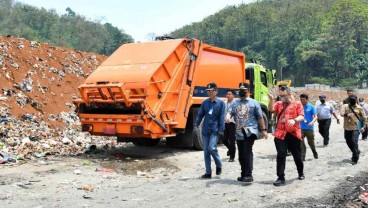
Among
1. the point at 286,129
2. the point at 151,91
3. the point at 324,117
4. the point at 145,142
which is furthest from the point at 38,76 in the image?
the point at 286,129

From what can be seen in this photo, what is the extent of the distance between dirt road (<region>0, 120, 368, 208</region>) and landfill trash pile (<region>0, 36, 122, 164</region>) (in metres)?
1.45

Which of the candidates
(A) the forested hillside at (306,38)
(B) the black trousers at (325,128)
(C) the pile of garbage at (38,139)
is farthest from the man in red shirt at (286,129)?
(A) the forested hillside at (306,38)

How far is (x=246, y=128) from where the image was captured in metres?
6.90

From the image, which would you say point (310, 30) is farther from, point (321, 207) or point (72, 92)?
point (321, 207)

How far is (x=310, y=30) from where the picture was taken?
80312mm

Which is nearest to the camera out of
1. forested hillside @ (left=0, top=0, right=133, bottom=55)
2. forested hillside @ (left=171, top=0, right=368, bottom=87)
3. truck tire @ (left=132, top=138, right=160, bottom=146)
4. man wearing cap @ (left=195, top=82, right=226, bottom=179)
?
man wearing cap @ (left=195, top=82, right=226, bottom=179)

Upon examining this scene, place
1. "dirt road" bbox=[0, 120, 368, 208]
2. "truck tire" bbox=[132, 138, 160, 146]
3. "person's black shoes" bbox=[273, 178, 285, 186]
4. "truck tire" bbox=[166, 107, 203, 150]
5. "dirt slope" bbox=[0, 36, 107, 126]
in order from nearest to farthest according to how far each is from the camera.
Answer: "dirt road" bbox=[0, 120, 368, 208] → "person's black shoes" bbox=[273, 178, 285, 186] → "truck tire" bbox=[166, 107, 203, 150] → "truck tire" bbox=[132, 138, 160, 146] → "dirt slope" bbox=[0, 36, 107, 126]

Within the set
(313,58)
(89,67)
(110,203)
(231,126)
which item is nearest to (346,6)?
(313,58)

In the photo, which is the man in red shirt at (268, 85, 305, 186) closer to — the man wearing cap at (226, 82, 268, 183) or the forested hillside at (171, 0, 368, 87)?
the man wearing cap at (226, 82, 268, 183)

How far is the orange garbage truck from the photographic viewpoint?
8.91 m

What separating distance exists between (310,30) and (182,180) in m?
78.4

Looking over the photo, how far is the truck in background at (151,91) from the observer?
891cm

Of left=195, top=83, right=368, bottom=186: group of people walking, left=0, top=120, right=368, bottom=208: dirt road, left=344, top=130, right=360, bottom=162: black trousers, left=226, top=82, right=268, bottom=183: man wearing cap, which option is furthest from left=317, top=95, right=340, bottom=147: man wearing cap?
left=226, top=82, right=268, bottom=183: man wearing cap

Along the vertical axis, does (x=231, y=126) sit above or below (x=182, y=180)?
above
